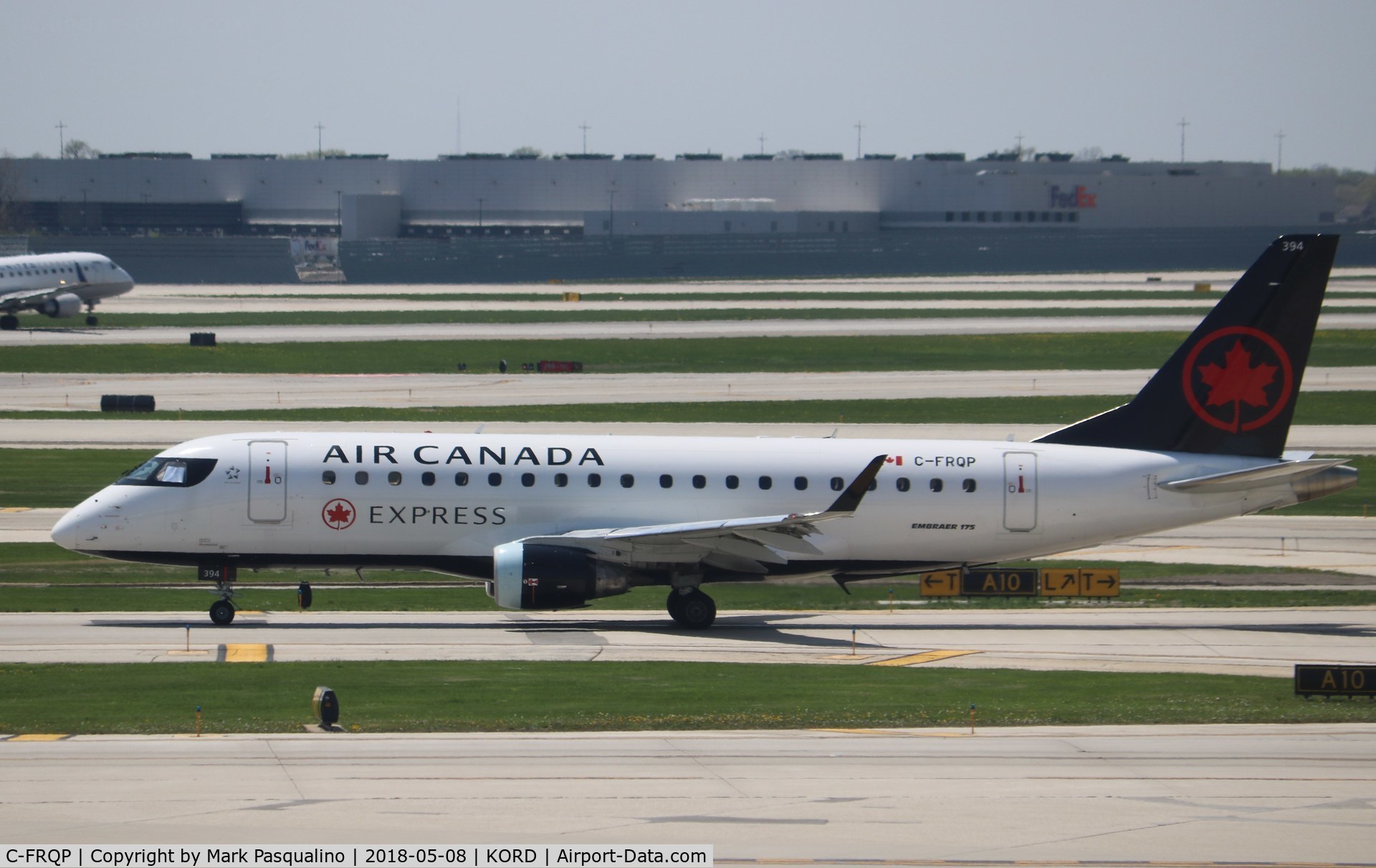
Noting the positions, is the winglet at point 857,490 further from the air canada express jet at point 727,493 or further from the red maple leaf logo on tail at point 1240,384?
the red maple leaf logo on tail at point 1240,384

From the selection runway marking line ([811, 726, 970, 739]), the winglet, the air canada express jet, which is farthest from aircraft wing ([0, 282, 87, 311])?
runway marking line ([811, 726, 970, 739])

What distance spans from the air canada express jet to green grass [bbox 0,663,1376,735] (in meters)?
4.34

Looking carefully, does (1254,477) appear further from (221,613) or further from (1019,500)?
(221,613)

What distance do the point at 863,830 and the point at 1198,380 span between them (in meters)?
20.3

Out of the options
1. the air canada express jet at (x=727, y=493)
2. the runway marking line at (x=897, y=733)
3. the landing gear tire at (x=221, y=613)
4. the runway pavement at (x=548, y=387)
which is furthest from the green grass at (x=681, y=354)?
the runway marking line at (x=897, y=733)

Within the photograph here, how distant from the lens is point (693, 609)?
33.0 m

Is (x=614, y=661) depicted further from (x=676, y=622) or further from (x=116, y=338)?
(x=116, y=338)

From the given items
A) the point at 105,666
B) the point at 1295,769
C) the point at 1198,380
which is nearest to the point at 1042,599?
the point at 1198,380

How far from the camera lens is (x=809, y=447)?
3472 centimetres

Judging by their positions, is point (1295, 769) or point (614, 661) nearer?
point (1295, 769)

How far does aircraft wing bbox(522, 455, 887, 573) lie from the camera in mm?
31656

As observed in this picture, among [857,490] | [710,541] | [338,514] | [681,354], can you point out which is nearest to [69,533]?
[338,514]

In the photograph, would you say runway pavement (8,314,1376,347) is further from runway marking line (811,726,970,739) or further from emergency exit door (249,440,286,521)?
runway marking line (811,726,970,739)

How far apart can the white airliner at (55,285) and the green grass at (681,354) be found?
546 inches
